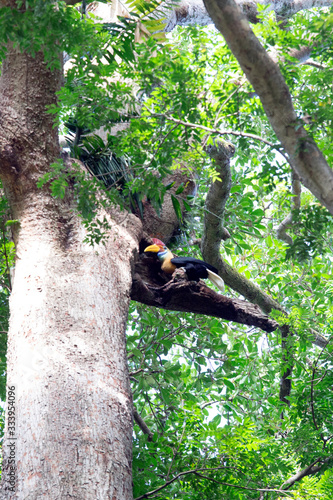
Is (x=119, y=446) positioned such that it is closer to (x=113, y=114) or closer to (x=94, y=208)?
(x=94, y=208)

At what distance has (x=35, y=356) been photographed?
2.31 metres

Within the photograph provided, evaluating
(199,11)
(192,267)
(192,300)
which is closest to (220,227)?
(192,267)

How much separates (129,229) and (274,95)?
1777 mm

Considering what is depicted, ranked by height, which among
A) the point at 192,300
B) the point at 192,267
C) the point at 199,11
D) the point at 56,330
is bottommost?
the point at 56,330

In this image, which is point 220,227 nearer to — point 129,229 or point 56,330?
point 129,229

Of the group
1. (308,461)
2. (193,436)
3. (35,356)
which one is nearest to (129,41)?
(35,356)

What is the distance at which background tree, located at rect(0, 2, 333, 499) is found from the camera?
2078mm

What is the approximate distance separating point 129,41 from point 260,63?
111 cm

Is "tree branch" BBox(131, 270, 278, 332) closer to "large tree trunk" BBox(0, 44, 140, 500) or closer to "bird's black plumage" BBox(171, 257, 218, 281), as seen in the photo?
"bird's black plumage" BBox(171, 257, 218, 281)

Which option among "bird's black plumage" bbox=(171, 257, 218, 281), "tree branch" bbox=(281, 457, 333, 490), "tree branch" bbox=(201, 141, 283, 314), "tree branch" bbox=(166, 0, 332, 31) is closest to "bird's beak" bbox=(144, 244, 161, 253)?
"bird's black plumage" bbox=(171, 257, 218, 281)

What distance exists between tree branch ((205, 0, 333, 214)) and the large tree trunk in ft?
4.37

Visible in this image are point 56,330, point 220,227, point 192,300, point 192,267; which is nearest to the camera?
point 56,330

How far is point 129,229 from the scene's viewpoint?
11.8 ft

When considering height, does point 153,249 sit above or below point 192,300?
above
